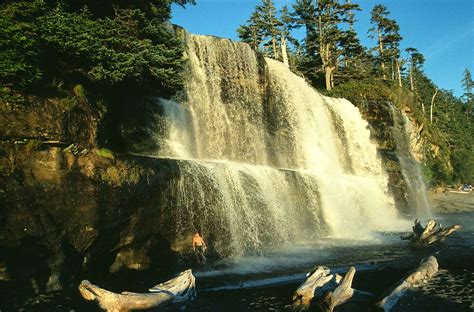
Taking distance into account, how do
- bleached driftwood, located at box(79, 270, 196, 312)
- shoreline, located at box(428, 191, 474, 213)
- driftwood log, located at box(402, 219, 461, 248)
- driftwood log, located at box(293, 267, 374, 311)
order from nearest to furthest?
bleached driftwood, located at box(79, 270, 196, 312) < driftwood log, located at box(293, 267, 374, 311) < driftwood log, located at box(402, 219, 461, 248) < shoreline, located at box(428, 191, 474, 213)

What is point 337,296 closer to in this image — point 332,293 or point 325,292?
point 332,293

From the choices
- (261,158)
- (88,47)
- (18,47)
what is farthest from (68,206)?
(261,158)

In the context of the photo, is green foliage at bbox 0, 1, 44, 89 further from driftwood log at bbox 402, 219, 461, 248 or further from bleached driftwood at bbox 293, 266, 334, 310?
driftwood log at bbox 402, 219, 461, 248

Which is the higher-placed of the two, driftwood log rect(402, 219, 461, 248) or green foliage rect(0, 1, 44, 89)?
green foliage rect(0, 1, 44, 89)

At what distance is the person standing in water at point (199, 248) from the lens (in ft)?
46.9

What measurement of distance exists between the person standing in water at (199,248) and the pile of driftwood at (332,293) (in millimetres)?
5383

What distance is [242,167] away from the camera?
18359 mm

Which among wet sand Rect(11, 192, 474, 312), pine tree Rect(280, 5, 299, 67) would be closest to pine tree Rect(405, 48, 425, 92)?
pine tree Rect(280, 5, 299, 67)

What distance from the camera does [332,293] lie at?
8.89 m

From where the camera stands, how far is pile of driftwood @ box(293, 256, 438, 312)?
29.2 ft

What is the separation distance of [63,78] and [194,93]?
401 inches

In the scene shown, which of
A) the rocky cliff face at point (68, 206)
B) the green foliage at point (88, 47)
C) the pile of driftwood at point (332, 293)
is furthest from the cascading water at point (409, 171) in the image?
the pile of driftwood at point (332, 293)

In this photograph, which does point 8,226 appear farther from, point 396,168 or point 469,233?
point 396,168

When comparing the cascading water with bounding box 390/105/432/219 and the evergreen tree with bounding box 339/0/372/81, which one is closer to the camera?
the cascading water with bounding box 390/105/432/219
